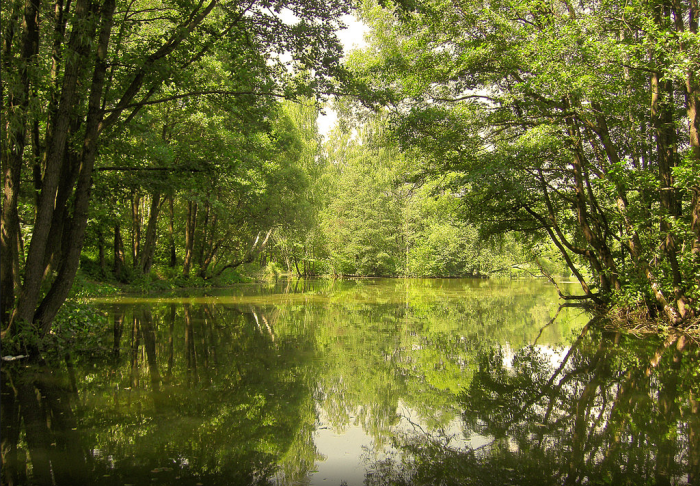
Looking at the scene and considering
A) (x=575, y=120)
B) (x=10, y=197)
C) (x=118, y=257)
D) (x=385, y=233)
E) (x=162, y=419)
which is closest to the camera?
(x=162, y=419)

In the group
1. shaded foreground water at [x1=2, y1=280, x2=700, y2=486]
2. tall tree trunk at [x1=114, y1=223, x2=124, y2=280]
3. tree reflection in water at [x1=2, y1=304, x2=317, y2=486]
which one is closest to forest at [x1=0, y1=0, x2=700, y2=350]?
tree reflection in water at [x1=2, y1=304, x2=317, y2=486]

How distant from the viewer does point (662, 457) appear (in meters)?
3.83

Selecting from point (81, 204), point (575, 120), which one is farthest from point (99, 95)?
point (575, 120)

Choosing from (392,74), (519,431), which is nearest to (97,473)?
(519,431)

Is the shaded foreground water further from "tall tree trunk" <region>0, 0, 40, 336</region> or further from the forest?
the forest

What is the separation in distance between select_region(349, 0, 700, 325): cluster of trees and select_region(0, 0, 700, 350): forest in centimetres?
5

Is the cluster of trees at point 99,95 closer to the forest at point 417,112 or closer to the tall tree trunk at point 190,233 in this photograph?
the forest at point 417,112

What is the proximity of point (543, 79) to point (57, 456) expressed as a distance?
9.45 metres

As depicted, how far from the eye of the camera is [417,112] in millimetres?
11266

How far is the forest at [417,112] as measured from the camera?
6.73 metres

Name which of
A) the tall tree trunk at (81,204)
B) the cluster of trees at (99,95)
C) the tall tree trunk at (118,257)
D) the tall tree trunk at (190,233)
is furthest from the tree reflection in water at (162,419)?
the tall tree trunk at (190,233)

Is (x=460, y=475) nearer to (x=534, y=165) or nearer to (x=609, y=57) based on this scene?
(x=609, y=57)

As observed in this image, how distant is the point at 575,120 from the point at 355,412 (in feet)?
33.0

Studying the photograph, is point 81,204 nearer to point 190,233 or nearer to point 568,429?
point 568,429
